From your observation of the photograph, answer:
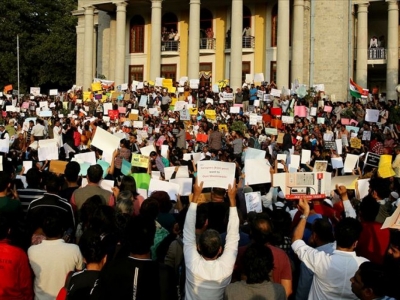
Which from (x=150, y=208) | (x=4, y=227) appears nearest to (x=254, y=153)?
(x=150, y=208)

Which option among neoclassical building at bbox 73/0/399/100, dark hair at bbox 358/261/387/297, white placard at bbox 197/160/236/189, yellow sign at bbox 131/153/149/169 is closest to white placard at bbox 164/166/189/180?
yellow sign at bbox 131/153/149/169

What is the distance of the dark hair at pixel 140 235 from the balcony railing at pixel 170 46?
124 feet

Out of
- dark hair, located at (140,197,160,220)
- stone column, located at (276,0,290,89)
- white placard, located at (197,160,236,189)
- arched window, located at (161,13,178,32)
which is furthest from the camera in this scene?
arched window, located at (161,13,178,32)

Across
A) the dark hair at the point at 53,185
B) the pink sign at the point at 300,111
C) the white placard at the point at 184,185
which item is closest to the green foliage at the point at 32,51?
the pink sign at the point at 300,111

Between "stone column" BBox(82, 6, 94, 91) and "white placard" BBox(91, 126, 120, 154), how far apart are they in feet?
97.1

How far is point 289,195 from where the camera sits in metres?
6.61

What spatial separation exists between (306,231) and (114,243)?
217cm

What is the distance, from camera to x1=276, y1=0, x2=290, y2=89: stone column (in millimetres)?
34031

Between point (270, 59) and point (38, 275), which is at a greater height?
point (270, 59)

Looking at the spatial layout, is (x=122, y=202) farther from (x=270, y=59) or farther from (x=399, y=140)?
(x=270, y=59)

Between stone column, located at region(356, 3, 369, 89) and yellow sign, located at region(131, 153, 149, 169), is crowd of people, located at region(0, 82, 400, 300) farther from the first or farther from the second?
stone column, located at region(356, 3, 369, 89)

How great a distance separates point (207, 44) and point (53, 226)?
119 feet

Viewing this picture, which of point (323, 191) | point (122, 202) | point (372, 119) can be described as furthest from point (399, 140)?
point (122, 202)

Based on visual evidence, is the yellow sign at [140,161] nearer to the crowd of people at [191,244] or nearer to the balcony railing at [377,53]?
the crowd of people at [191,244]
